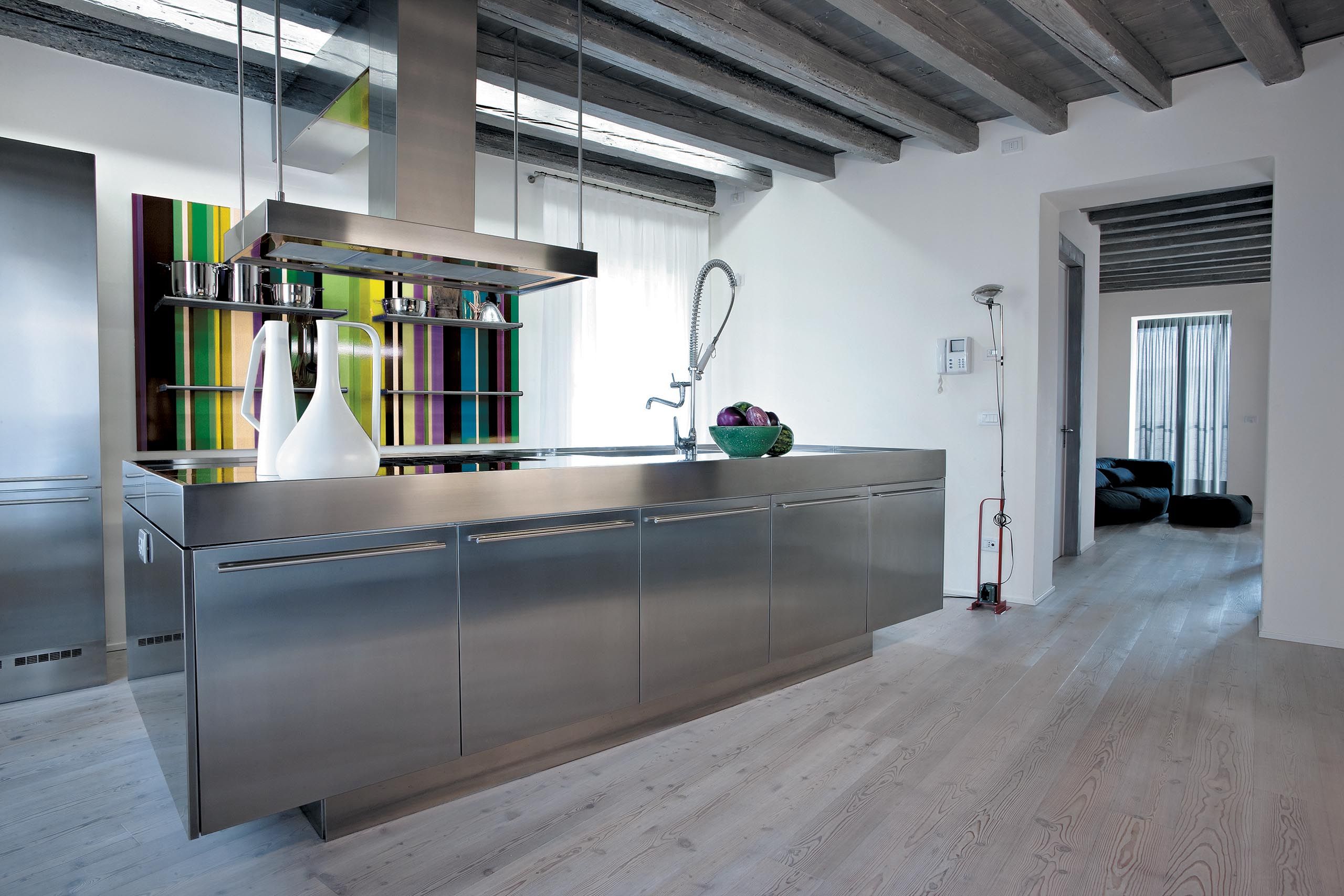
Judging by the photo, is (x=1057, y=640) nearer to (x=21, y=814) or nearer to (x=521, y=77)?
(x=521, y=77)

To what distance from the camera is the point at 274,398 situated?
2045 mm

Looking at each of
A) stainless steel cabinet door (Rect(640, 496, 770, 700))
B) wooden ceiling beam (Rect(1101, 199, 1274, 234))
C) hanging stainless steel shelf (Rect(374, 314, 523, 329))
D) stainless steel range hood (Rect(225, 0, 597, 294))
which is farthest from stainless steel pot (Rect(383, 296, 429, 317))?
wooden ceiling beam (Rect(1101, 199, 1274, 234))

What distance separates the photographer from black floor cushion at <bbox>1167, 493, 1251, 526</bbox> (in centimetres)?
765

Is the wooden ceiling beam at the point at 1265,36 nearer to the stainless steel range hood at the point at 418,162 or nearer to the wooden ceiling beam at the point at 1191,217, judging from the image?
the wooden ceiling beam at the point at 1191,217

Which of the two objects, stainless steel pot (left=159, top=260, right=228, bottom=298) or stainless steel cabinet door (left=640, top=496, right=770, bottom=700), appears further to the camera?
stainless steel pot (left=159, top=260, right=228, bottom=298)

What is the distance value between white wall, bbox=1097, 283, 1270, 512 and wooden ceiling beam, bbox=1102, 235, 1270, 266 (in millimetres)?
1674

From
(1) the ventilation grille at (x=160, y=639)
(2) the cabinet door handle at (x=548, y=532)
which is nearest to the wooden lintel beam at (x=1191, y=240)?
(2) the cabinet door handle at (x=548, y=532)

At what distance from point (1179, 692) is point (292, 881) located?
3.11 meters

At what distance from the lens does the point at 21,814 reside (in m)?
2.11

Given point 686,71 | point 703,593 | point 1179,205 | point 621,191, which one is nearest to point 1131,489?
point 1179,205

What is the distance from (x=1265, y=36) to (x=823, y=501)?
2.73 m

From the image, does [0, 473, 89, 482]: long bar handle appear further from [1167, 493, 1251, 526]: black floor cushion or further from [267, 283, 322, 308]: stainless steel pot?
[1167, 493, 1251, 526]: black floor cushion

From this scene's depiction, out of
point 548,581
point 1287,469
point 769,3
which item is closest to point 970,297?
point 1287,469

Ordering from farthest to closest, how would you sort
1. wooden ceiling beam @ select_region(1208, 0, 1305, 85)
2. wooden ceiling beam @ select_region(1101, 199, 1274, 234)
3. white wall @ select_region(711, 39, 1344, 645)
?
wooden ceiling beam @ select_region(1101, 199, 1274, 234) → white wall @ select_region(711, 39, 1344, 645) → wooden ceiling beam @ select_region(1208, 0, 1305, 85)
